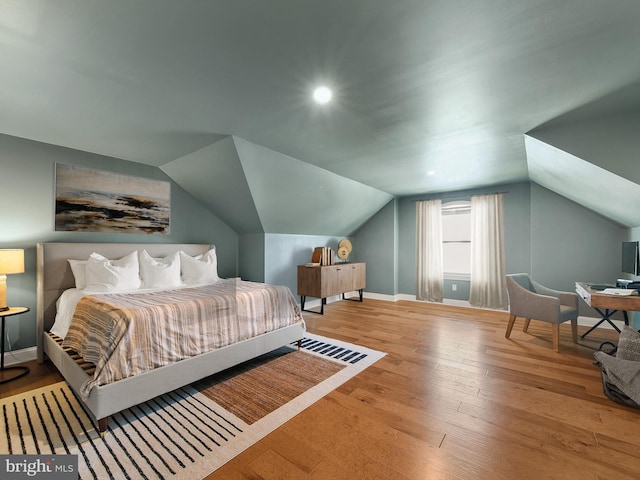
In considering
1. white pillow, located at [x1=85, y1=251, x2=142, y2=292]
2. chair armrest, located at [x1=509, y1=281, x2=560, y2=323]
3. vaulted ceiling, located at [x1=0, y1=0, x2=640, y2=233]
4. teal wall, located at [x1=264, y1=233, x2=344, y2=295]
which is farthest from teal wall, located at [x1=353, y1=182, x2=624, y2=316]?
white pillow, located at [x1=85, y1=251, x2=142, y2=292]

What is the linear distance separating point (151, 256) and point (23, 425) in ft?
6.95

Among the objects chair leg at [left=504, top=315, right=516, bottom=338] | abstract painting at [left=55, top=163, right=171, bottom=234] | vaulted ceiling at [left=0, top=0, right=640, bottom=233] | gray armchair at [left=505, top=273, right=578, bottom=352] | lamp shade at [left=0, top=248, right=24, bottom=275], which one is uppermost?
vaulted ceiling at [left=0, top=0, right=640, bottom=233]

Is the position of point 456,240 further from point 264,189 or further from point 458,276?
point 264,189

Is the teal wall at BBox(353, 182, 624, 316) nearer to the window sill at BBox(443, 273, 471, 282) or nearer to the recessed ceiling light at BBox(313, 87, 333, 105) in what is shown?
the window sill at BBox(443, 273, 471, 282)

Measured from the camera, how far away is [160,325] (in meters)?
2.06

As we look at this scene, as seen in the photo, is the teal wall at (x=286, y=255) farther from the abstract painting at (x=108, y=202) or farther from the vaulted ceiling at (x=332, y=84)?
the abstract painting at (x=108, y=202)

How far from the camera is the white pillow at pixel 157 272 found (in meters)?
3.30

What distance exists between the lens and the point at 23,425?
72.2 inches

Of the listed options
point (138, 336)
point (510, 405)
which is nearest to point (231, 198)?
point (138, 336)

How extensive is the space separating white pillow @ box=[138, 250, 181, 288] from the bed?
27 centimetres

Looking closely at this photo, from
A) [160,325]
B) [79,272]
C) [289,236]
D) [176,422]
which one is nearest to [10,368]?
[79,272]

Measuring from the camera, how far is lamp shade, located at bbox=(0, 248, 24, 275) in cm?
245

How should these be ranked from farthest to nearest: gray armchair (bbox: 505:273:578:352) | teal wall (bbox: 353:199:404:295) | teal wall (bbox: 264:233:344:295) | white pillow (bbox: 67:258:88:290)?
teal wall (bbox: 353:199:404:295)
teal wall (bbox: 264:233:344:295)
gray armchair (bbox: 505:273:578:352)
white pillow (bbox: 67:258:88:290)

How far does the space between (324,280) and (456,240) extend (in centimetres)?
281
